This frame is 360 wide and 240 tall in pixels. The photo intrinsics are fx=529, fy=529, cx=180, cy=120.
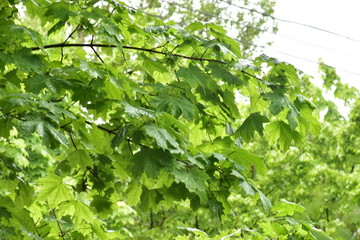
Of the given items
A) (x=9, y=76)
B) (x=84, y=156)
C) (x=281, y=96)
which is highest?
(x=281, y=96)

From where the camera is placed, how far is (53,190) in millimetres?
3033

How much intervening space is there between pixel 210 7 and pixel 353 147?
914cm

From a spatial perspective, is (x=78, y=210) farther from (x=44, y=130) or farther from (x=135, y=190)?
(x=44, y=130)

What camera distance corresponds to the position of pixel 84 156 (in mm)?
2736

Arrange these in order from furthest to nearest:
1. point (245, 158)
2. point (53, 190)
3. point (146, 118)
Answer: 1. point (53, 190)
2. point (245, 158)
3. point (146, 118)

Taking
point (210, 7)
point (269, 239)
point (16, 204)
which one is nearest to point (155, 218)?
point (210, 7)

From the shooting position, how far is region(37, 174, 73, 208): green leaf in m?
3.00

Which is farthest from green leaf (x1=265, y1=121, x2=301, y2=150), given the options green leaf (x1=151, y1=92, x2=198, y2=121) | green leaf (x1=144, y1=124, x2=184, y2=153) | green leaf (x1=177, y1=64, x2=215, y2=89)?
green leaf (x1=144, y1=124, x2=184, y2=153)

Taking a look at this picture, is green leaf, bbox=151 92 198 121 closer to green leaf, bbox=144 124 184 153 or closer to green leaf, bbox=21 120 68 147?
green leaf, bbox=144 124 184 153

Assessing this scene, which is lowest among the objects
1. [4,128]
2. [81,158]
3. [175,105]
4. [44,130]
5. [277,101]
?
[81,158]

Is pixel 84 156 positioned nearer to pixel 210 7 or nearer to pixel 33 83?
pixel 33 83

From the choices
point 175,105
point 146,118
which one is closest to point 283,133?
point 175,105

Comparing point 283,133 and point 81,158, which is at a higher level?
point 283,133

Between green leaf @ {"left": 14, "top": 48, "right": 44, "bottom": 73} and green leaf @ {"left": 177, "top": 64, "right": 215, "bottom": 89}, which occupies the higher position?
green leaf @ {"left": 177, "top": 64, "right": 215, "bottom": 89}
